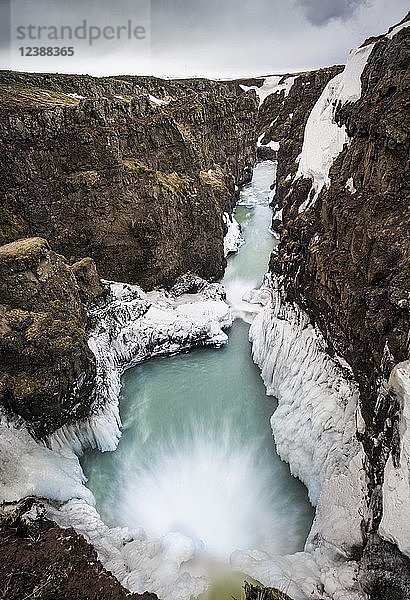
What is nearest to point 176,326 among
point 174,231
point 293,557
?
point 174,231

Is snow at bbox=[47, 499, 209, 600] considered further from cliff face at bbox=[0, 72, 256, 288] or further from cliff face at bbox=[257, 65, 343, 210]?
cliff face at bbox=[257, 65, 343, 210]

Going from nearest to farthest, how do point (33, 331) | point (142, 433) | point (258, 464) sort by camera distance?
point (33, 331)
point (258, 464)
point (142, 433)

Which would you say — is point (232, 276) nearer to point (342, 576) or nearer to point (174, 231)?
point (174, 231)

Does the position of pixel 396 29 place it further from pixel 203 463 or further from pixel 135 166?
pixel 203 463

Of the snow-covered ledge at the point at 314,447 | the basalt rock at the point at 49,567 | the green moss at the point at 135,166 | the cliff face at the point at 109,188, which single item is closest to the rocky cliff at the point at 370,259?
the snow-covered ledge at the point at 314,447

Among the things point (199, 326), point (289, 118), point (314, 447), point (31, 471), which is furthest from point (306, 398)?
point (289, 118)
